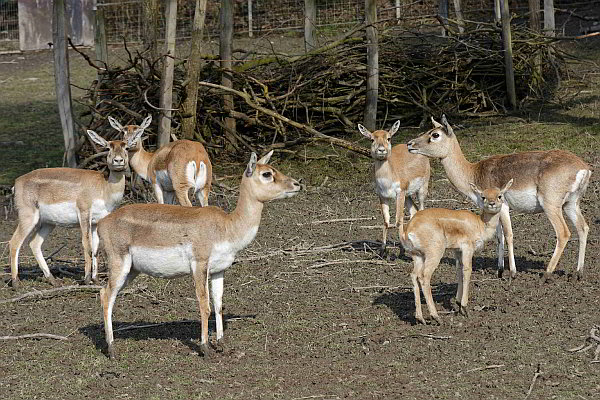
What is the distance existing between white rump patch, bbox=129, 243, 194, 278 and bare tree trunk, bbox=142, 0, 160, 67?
20.4 ft

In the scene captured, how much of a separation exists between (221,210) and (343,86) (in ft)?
25.0

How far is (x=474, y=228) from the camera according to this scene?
24.6ft

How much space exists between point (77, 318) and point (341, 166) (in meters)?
5.74

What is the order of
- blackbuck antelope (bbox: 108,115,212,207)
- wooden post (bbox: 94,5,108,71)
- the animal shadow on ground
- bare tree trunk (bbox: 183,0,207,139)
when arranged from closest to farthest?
the animal shadow on ground
blackbuck antelope (bbox: 108,115,212,207)
bare tree trunk (bbox: 183,0,207,139)
wooden post (bbox: 94,5,108,71)

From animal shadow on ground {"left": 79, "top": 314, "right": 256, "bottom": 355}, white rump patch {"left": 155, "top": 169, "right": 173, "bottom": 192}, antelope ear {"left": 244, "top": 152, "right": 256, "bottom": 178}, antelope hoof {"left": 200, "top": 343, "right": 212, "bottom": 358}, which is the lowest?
animal shadow on ground {"left": 79, "top": 314, "right": 256, "bottom": 355}

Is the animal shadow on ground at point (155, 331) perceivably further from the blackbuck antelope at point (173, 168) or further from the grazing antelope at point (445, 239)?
the blackbuck antelope at point (173, 168)

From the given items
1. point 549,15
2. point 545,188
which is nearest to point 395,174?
point 545,188

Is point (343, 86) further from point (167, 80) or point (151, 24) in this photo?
point (167, 80)

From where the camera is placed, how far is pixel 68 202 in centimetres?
892

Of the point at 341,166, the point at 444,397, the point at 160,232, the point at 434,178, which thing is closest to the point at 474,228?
the point at 444,397

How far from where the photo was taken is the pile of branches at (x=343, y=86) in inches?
518

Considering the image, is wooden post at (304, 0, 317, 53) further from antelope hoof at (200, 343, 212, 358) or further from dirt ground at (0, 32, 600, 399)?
antelope hoof at (200, 343, 212, 358)

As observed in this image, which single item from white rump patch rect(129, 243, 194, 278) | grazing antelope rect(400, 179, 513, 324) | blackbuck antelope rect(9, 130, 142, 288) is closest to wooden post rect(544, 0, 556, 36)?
grazing antelope rect(400, 179, 513, 324)

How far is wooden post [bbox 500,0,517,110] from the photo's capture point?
13859mm
